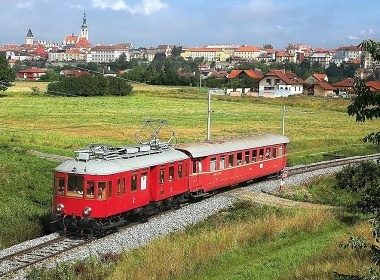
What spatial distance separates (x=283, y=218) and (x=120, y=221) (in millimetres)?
5846

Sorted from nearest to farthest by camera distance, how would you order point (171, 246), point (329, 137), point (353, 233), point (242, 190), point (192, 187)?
point (171, 246)
point (353, 233)
point (192, 187)
point (242, 190)
point (329, 137)

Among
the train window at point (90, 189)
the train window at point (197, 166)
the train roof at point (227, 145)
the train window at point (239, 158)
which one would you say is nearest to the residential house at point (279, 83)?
the train roof at point (227, 145)

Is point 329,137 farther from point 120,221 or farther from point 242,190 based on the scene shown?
point 120,221

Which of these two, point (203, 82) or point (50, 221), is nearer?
point (50, 221)

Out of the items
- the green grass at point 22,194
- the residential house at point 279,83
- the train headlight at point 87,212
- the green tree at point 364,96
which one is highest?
the residential house at point 279,83

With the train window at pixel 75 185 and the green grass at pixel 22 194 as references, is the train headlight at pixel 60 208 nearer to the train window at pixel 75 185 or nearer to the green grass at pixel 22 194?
the train window at pixel 75 185

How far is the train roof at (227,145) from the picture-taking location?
2530cm

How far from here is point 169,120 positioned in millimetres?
62219

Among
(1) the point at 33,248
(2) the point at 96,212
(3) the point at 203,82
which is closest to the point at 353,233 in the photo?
(2) the point at 96,212

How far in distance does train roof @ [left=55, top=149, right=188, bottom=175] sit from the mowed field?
18.5 m

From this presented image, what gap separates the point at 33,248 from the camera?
17.5m

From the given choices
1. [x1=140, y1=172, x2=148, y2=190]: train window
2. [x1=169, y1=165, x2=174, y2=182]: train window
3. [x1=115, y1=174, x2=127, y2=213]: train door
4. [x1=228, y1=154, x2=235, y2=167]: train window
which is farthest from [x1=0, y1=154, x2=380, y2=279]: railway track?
[x1=228, y1=154, x2=235, y2=167]: train window

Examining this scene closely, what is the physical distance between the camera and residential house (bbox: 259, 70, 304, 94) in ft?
387

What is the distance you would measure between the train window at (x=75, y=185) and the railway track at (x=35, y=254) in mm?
1495
